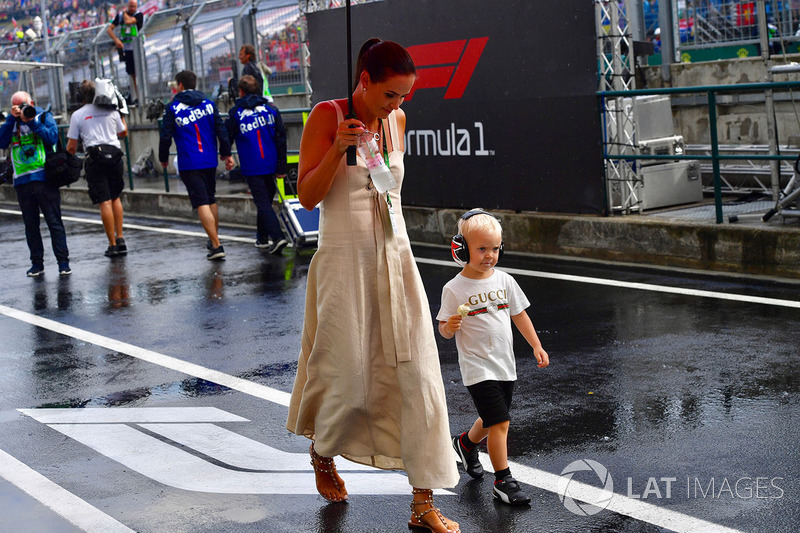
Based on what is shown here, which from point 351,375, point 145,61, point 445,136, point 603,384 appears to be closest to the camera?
point 351,375

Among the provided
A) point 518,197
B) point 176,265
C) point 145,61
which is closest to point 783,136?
point 518,197

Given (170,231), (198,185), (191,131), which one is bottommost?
(170,231)

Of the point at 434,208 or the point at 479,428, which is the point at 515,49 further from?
the point at 479,428

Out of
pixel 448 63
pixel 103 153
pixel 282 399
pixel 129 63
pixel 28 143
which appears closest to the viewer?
pixel 282 399

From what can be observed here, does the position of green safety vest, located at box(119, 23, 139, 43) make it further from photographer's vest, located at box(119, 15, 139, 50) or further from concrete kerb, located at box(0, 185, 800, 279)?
concrete kerb, located at box(0, 185, 800, 279)

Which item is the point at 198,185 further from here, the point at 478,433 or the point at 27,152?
the point at 478,433

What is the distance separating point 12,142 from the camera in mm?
11570

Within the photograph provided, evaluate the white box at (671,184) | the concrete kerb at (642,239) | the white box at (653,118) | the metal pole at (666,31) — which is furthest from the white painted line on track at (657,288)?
the metal pole at (666,31)

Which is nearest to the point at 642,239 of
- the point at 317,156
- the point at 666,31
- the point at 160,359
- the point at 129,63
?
the point at 160,359

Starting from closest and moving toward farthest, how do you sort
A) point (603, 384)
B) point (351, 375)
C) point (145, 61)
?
1. point (351, 375)
2. point (603, 384)
3. point (145, 61)

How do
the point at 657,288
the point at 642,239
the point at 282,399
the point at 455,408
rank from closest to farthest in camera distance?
the point at 455,408 < the point at 282,399 < the point at 657,288 < the point at 642,239

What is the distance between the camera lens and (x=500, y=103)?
36.9ft

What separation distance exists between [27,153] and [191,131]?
5.64ft

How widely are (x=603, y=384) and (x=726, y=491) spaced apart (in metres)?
1.71
